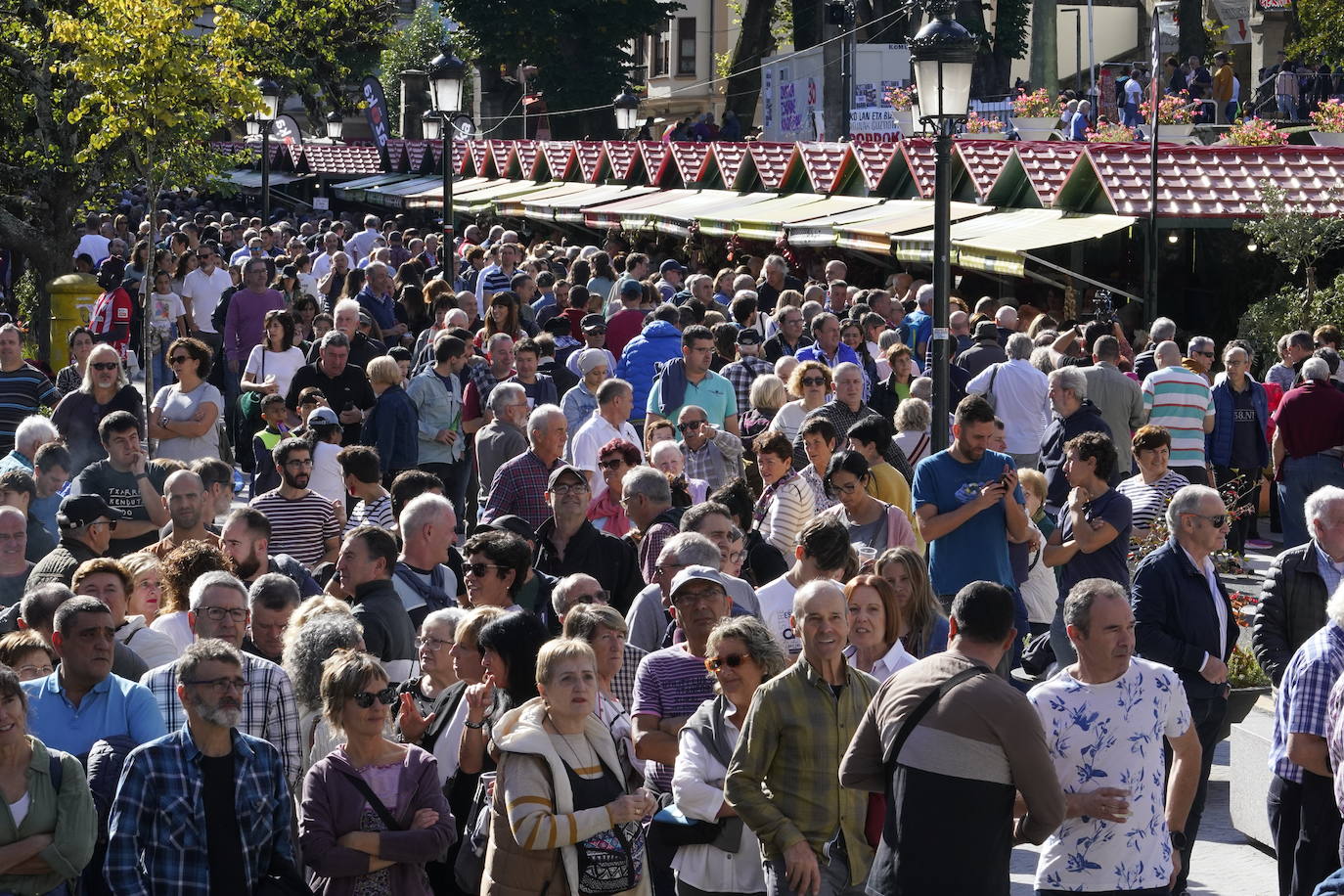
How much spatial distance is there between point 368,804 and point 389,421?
668 centimetres

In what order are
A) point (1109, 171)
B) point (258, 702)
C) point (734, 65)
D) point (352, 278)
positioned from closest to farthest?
point (258, 702) → point (352, 278) → point (1109, 171) → point (734, 65)

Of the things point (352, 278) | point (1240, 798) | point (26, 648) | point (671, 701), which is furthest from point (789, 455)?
point (352, 278)

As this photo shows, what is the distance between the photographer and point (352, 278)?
61.7ft

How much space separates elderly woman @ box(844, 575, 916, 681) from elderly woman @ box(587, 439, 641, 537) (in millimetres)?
3127

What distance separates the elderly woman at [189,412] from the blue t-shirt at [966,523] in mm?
4839

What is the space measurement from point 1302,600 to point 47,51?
51.4 feet

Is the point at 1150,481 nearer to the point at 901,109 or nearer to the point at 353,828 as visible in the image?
the point at 353,828

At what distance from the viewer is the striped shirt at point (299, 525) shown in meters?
9.41

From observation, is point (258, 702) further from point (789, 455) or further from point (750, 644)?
point (789, 455)

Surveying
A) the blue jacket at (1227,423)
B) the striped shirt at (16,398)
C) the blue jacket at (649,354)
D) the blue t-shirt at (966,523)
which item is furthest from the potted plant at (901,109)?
the blue t-shirt at (966,523)

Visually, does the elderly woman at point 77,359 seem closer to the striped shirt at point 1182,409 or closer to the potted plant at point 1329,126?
the striped shirt at point 1182,409

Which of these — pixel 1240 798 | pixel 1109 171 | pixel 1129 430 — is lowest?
pixel 1240 798

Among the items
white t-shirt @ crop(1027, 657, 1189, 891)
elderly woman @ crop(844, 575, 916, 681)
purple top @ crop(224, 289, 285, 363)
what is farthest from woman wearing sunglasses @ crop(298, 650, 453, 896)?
purple top @ crop(224, 289, 285, 363)

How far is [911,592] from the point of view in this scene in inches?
291
